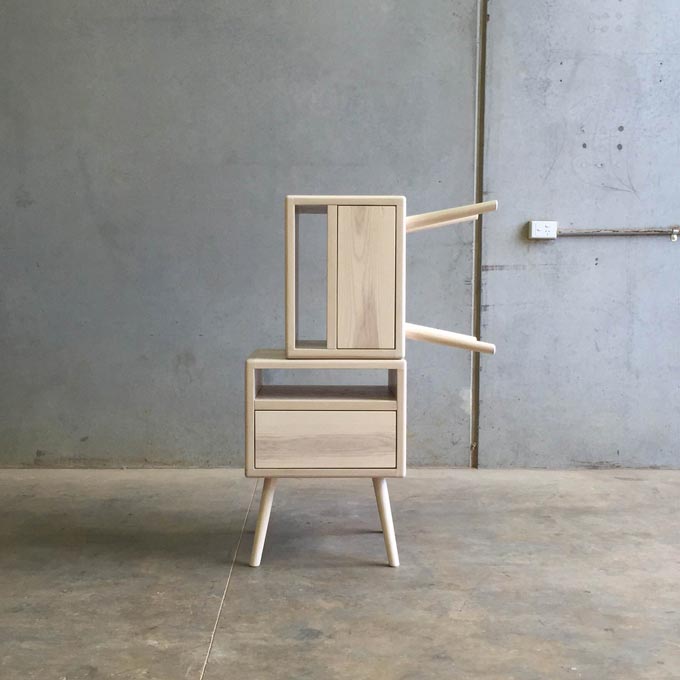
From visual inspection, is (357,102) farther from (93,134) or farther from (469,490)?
(469,490)

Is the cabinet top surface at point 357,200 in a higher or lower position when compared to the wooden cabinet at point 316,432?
higher

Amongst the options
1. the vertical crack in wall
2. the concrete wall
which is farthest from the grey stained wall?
the concrete wall

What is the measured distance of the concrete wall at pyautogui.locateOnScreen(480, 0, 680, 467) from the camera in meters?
3.13

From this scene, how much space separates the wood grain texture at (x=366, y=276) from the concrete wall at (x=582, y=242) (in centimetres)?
121

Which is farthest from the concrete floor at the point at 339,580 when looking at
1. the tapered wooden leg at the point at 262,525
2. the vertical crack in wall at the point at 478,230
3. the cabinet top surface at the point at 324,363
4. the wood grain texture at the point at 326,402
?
the cabinet top surface at the point at 324,363

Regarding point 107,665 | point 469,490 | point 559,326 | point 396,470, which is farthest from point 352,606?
point 559,326

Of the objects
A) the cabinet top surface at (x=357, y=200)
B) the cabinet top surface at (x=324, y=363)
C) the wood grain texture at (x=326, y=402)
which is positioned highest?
the cabinet top surface at (x=357, y=200)

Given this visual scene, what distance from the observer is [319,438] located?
6.88ft

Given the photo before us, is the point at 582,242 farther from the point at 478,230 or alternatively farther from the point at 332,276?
the point at 332,276

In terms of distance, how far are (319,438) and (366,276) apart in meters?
0.47

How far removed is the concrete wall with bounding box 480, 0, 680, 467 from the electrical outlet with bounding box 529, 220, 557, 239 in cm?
4

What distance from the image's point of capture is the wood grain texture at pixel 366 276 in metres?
2.08

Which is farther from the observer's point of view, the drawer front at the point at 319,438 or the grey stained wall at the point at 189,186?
the grey stained wall at the point at 189,186

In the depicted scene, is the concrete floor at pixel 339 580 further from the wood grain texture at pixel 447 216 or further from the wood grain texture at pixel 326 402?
the wood grain texture at pixel 447 216
